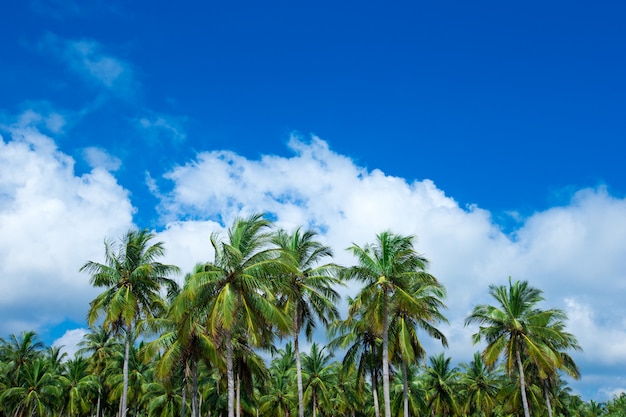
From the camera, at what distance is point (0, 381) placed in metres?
64.2

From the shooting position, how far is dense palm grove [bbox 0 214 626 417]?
25625mm

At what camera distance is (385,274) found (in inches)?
1251

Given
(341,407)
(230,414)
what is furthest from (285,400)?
(230,414)

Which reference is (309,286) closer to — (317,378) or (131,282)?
(131,282)

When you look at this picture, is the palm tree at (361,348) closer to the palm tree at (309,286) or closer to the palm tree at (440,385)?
the palm tree at (309,286)

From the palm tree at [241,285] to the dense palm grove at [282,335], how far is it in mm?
58

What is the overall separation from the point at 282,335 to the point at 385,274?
8484 millimetres

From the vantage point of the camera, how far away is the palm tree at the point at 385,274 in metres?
31.3

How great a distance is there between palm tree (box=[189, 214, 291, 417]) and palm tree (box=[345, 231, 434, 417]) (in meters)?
7.18

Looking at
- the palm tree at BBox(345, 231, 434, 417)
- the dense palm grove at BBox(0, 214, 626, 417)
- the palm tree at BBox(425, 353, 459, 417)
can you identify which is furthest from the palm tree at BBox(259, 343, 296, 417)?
the palm tree at BBox(345, 231, 434, 417)

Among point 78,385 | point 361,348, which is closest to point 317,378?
point 361,348

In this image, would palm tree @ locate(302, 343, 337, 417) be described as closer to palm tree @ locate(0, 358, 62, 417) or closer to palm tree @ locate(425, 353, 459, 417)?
palm tree @ locate(425, 353, 459, 417)

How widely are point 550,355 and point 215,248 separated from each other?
2496 centimetres

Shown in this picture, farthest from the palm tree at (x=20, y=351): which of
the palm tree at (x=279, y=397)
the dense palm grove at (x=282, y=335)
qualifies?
the palm tree at (x=279, y=397)
